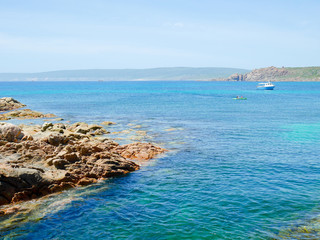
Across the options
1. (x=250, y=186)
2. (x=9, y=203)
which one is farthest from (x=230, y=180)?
(x=9, y=203)

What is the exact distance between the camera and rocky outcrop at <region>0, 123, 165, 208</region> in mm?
19672

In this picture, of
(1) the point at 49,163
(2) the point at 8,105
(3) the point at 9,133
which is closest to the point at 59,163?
(1) the point at 49,163

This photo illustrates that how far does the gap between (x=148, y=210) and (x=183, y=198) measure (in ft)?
9.38

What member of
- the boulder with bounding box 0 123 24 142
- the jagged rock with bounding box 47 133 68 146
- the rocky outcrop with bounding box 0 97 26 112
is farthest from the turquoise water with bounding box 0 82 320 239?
the rocky outcrop with bounding box 0 97 26 112

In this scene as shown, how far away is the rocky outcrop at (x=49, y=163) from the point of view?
774 inches

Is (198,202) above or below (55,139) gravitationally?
below

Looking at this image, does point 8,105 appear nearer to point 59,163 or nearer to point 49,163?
point 49,163

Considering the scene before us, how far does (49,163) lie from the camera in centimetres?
2394

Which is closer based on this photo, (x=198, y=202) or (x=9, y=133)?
(x=198, y=202)

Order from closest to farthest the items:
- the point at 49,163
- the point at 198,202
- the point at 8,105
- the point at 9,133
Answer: the point at 198,202, the point at 49,163, the point at 9,133, the point at 8,105

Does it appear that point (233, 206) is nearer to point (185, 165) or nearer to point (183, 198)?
point (183, 198)

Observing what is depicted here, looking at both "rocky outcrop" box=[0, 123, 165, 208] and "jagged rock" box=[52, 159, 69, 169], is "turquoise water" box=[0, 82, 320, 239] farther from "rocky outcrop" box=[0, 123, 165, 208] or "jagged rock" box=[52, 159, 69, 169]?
"jagged rock" box=[52, 159, 69, 169]

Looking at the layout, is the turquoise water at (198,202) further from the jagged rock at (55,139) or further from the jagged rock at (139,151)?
the jagged rock at (55,139)

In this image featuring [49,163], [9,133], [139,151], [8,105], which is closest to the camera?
[49,163]
